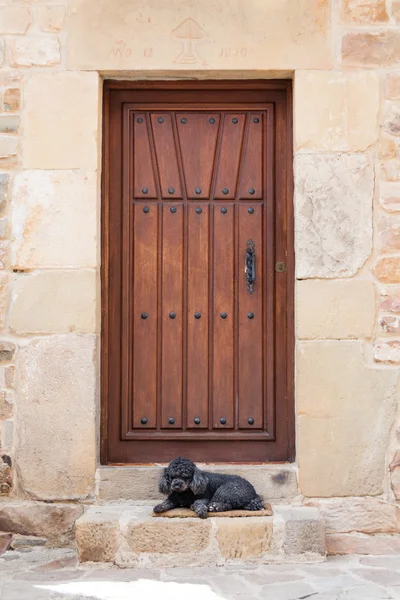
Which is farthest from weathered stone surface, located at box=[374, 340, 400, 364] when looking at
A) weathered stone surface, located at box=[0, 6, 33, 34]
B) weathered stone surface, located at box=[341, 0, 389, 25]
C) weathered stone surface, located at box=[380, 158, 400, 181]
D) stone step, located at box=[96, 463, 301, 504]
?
weathered stone surface, located at box=[0, 6, 33, 34]

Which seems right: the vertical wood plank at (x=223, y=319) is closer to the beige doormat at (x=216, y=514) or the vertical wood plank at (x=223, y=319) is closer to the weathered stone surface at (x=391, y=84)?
the beige doormat at (x=216, y=514)

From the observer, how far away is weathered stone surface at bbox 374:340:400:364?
4102mm

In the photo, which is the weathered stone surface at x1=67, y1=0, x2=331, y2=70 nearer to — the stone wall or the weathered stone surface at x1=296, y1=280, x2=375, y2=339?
the stone wall

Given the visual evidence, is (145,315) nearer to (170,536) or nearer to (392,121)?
(170,536)

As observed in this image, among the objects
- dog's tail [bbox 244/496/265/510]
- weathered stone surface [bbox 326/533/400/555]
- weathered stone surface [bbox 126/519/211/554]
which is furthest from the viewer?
weathered stone surface [bbox 326/533/400/555]

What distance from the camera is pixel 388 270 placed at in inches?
163

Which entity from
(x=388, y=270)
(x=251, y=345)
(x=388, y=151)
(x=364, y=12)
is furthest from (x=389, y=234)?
(x=364, y=12)

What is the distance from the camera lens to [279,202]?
4.36 m

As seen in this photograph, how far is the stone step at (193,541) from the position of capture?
12.1 feet

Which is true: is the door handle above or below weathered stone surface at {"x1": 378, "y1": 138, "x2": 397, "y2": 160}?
below

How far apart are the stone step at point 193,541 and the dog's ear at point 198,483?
133mm

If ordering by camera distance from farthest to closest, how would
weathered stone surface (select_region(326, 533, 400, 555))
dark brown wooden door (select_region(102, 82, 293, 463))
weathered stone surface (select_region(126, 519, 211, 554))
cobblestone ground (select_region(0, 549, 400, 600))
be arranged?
dark brown wooden door (select_region(102, 82, 293, 463)) → weathered stone surface (select_region(326, 533, 400, 555)) → weathered stone surface (select_region(126, 519, 211, 554)) → cobblestone ground (select_region(0, 549, 400, 600))

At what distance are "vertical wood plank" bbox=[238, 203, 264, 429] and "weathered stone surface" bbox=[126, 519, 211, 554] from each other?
0.77 m

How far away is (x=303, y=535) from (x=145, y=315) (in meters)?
1.44
